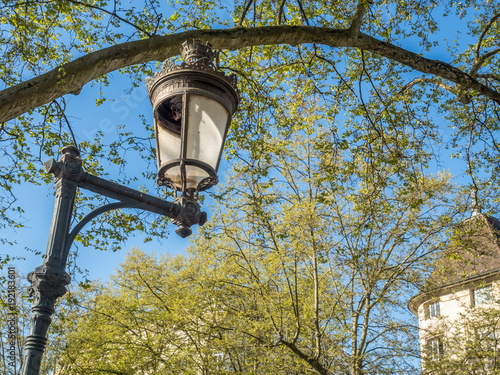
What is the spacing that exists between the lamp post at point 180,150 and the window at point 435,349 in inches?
584

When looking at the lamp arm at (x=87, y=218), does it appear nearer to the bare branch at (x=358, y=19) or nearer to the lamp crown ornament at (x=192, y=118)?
the lamp crown ornament at (x=192, y=118)

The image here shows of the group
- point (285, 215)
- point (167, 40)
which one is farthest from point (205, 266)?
point (167, 40)

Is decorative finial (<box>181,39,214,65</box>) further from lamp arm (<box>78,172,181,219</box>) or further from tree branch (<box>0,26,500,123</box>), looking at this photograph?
tree branch (<box>0,26,500,123</box>)

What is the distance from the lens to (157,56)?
5.66 meters

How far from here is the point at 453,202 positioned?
18703 mm

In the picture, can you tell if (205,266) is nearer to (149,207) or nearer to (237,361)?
(237,361)

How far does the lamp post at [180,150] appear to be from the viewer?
3676mm

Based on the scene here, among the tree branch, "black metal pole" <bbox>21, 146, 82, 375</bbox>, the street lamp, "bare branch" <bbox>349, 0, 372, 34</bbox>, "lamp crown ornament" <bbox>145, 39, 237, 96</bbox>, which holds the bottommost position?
"black metal pole" <bbox>21, 146, 82, 375</bbox>

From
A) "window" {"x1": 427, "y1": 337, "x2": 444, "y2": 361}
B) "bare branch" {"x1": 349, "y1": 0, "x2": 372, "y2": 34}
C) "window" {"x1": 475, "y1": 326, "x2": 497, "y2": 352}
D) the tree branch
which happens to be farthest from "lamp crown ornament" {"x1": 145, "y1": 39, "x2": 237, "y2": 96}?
"window" {"x1": 475, "y1": 326, "x2": 497, "y2": 352}

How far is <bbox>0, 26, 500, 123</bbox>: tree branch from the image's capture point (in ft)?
15.7

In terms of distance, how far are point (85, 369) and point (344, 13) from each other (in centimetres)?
1272

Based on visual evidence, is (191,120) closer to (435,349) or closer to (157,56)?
(157,56)

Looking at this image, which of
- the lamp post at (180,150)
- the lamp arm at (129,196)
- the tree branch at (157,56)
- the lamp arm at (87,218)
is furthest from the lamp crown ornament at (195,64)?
the tree branch at (157,56)

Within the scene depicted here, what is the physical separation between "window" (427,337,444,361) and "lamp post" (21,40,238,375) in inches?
584
